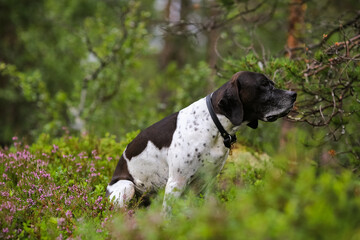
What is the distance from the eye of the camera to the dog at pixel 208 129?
3.52 metres

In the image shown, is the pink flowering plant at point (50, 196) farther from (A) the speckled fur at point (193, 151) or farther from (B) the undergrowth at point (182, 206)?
(A) the speckled fur at point (193, 151)

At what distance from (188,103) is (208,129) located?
4.93 meters

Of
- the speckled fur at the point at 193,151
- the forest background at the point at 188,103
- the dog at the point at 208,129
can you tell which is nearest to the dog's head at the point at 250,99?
the dog at the point at 208,129

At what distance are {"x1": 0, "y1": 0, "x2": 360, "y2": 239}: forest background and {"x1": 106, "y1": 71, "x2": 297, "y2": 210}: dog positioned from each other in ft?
1.22

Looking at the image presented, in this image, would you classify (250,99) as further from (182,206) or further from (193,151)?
(182,206)

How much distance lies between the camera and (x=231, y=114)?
11.5ft

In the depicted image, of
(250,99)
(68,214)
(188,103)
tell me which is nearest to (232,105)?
(250,99)

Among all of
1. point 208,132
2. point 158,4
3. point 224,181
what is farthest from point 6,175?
point 158,4

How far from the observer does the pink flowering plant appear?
9.85ft

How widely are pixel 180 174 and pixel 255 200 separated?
155 centimetres

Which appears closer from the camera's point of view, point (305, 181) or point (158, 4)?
point (305, 181)

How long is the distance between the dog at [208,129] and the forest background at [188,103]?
373 millimetres

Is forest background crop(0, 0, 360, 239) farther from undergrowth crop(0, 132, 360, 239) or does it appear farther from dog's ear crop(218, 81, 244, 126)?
dog's ear crop(218, 81, 244, 126)

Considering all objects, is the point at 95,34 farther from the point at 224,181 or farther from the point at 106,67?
the point at 224,181
